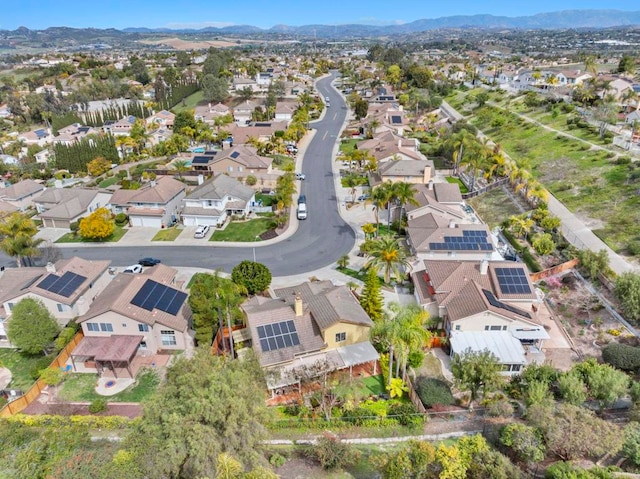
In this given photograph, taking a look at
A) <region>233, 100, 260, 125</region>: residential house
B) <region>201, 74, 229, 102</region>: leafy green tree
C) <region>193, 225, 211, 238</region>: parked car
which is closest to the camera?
<region>193, 225, 211, 238</region>: parked car

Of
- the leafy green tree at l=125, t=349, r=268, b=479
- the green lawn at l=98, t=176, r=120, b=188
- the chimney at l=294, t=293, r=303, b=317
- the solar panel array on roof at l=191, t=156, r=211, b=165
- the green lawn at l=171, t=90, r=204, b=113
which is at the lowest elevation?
the green lawn at l=171, t=90, r=204, b=113

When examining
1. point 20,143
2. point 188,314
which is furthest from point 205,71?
point 188,314

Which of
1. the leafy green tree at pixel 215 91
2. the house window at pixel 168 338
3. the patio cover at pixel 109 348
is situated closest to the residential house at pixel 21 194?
the patio cover at pixel 109 348

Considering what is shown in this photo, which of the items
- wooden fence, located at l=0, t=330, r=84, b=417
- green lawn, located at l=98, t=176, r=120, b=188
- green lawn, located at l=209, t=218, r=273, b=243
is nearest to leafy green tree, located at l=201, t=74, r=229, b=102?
green lawn, located at l=98, t=176, r=120, b=188

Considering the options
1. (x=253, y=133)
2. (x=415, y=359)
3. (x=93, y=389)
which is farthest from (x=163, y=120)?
(x=415, y=359)

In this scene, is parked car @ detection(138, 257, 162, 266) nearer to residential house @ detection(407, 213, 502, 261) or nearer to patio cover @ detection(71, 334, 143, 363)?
patio cover @ detection(71, 334, 143, 363)

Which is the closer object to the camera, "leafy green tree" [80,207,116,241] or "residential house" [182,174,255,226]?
"leafy green tree" [80,207,116,241]

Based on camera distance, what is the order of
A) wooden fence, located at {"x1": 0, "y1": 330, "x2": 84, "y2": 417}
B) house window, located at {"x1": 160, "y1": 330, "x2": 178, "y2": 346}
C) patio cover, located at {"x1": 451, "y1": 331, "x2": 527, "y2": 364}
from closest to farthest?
wooden fence, located at {"x1": 0, "y1": 330, "x2": 84, "y2": 417} → patio cover, located at {"x1": 451, "y1": 331, "x2": 527, "y2": 364} → house window, located at {"x1": 160, "y1": 330, "x2": 178, "y2": 346}
